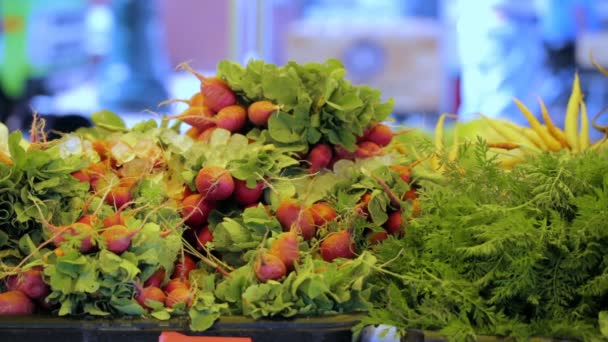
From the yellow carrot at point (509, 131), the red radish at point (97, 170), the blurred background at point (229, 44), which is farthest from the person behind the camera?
the blurred background at point (229, 44)

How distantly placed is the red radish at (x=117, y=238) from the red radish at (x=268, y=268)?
233mm

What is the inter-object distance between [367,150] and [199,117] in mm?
391

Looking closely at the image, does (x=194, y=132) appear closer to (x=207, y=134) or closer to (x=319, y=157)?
(x=207, y=134)

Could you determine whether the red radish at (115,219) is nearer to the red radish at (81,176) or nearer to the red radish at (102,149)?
the red radish at (81,176)

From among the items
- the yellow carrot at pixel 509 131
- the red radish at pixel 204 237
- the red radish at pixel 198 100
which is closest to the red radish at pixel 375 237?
the red radish at pixel 204 237

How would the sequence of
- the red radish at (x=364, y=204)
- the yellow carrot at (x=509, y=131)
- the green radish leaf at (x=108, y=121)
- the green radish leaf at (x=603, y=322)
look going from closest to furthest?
the green radish leaf at (x=603, y=322)
the red radish at (x=364, y=204)
the green radish leaf at (x=108, y=121)
the yellow carrot at (x=509, y=131)

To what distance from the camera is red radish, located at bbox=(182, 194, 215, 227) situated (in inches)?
58.3

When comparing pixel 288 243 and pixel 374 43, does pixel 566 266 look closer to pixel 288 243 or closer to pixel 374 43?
pixel 288 243

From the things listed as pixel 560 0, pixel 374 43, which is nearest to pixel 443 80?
pixel 374 43

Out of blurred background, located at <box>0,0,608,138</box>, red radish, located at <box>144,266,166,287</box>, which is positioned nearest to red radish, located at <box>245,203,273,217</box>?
red radish, located at <box>144,266,166,287</box>

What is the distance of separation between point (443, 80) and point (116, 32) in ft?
6.24

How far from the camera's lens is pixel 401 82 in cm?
421

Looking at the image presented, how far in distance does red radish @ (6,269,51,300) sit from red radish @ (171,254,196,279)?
240 mm

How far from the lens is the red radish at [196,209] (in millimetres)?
1481
